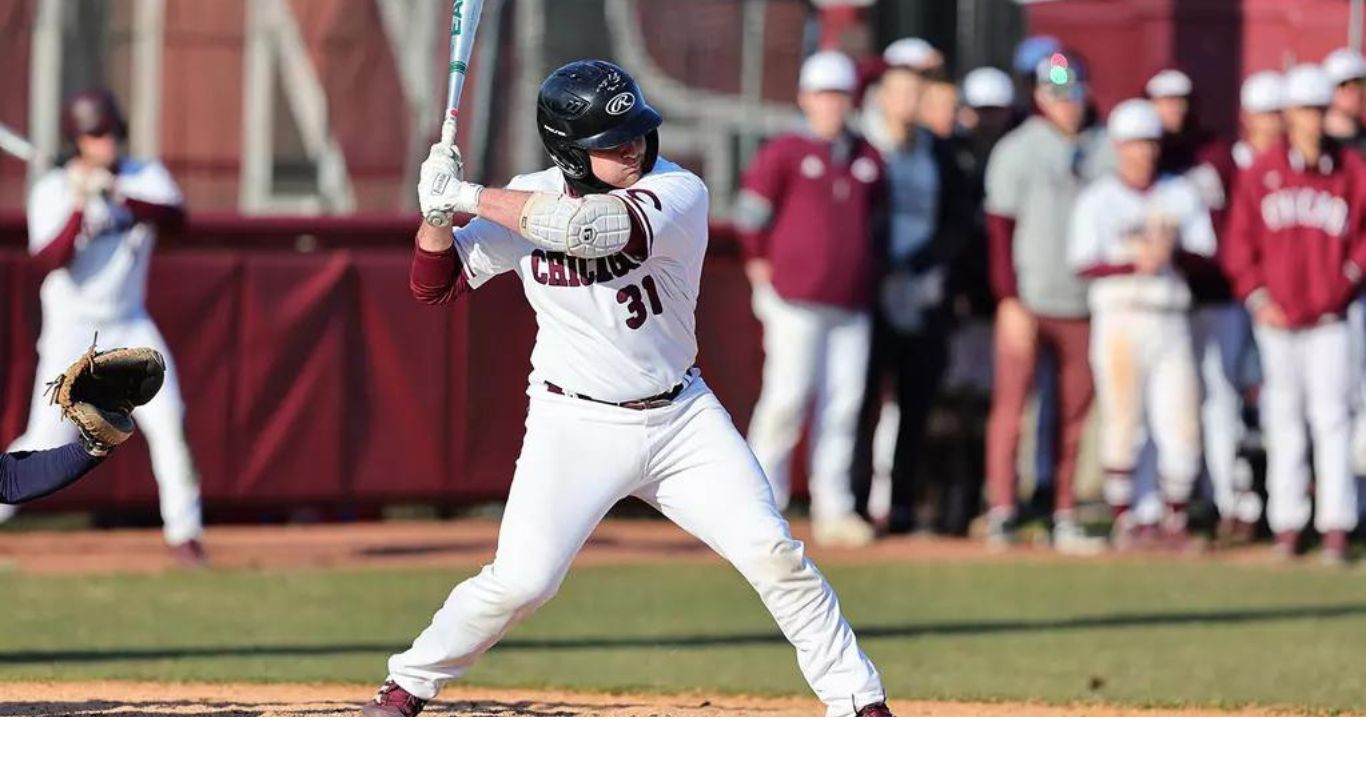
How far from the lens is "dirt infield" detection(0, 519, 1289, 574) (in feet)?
38.1

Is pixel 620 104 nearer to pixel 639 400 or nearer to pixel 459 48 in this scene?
pixel 459 48

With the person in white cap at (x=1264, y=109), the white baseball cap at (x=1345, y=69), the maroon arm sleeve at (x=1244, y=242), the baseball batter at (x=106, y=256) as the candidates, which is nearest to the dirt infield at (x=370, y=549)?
the baseball batter at (x=106, y=256)

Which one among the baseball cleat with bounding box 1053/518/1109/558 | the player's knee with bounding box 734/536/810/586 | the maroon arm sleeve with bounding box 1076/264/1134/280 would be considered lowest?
the baseball cleat with bounding box 1053/518/1109/558

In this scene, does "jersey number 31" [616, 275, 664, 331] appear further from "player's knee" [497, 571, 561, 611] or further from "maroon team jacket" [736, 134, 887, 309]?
"maroon team jacket" [736, 134, 887, 309]

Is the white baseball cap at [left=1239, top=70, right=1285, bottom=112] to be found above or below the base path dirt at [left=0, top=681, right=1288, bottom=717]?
above

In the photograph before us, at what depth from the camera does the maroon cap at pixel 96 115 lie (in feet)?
34.9

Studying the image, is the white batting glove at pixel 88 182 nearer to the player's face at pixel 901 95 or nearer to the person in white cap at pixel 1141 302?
the player's face at pixel 901 95

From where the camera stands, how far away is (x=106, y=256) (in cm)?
1092

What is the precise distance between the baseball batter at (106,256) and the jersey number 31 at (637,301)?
15.0ft

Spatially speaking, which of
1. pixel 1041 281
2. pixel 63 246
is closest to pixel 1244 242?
pixel 1041 281

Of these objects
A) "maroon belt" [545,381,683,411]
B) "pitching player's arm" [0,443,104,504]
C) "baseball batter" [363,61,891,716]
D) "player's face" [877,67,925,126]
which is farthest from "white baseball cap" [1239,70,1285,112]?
"pitching player's arm" [0,443,104,504]

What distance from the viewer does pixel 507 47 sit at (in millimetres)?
13820

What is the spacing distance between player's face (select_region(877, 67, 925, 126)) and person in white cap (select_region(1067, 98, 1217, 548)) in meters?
0.93
